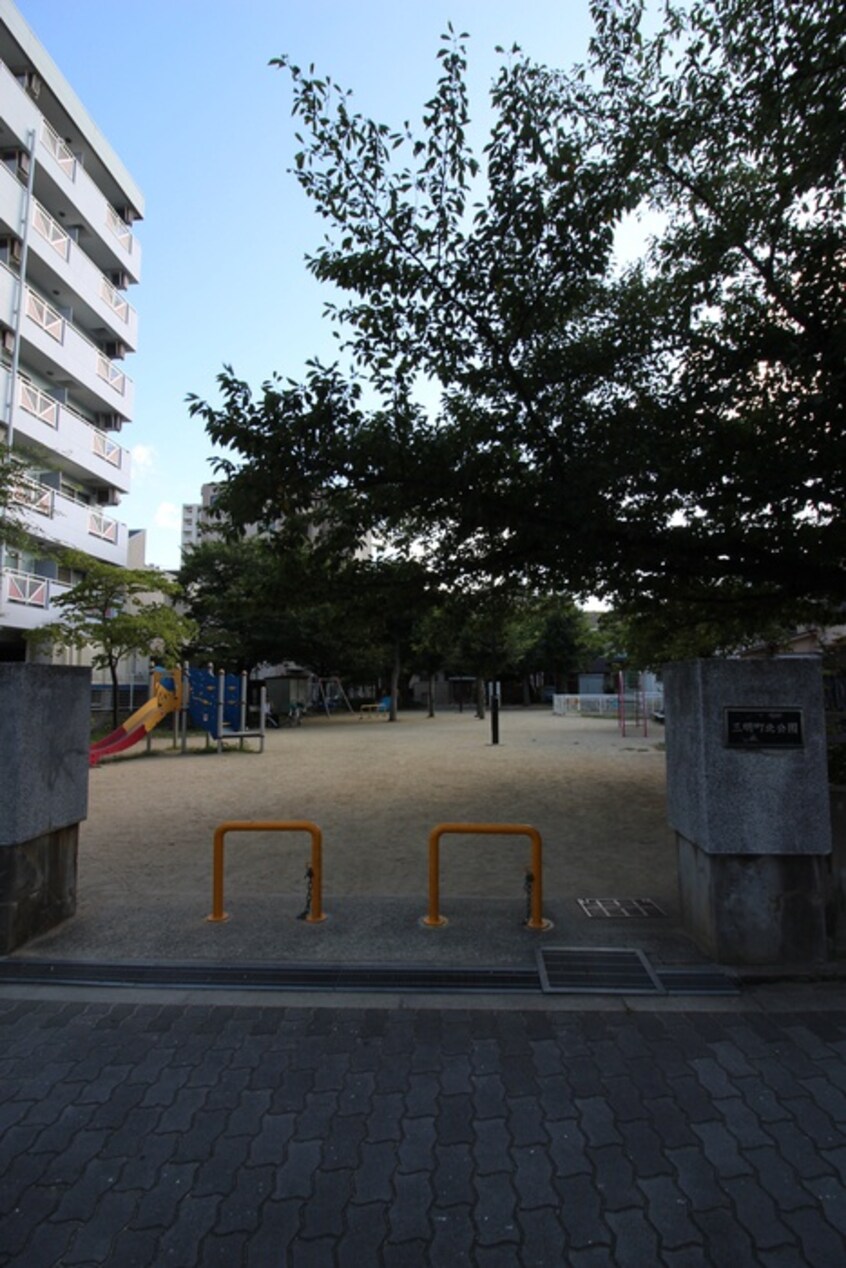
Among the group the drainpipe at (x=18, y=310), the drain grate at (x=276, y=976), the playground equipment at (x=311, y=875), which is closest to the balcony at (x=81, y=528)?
the drainpipe at (x=18, y=310)

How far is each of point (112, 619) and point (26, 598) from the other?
3.30 meters

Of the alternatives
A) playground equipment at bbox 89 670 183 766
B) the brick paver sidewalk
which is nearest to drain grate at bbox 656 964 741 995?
the brick paver sidewalk

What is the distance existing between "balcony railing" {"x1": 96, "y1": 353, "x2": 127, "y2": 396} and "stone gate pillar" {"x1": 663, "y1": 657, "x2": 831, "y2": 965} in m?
27.3

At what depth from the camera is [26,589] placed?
20969mm

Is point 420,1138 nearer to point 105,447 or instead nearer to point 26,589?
point 26,589

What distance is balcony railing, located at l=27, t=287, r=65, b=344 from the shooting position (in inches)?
837

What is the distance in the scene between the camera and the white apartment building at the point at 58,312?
20.4 metres

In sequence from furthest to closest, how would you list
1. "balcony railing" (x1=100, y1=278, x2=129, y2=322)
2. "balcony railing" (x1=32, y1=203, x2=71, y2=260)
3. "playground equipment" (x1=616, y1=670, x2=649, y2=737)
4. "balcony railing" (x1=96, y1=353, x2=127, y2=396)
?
"playground equipment" (x1=616, y1=670, x2=649, y2=737) → "balcony railing" (x1=100, y1=278, x2=129, y2=322) → "balcony railing" (x1=96, y1=353, x2=127, y2=396) → "balcony railing" (x1=32, y1=203, x2=71, y2=260)

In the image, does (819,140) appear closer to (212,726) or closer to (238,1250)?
(238,1250)

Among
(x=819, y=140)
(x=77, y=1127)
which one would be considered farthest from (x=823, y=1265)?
(x=819, y=140)

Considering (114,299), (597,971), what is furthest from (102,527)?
(597,971)

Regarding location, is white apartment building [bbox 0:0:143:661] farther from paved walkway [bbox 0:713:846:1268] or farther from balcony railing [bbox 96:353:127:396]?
paved walkway [bbox 0:713:846:1268]

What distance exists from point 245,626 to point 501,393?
2803 centimetres

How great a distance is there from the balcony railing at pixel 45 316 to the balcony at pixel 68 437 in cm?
204
